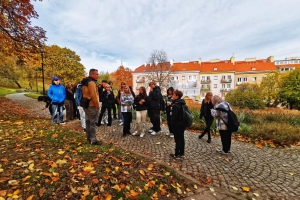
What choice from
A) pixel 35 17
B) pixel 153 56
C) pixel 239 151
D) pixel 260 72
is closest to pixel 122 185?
pixel 239 151

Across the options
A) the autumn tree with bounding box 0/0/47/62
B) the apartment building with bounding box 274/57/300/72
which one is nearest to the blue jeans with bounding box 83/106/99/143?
the autumn tree with bounding box 0/0/47/62

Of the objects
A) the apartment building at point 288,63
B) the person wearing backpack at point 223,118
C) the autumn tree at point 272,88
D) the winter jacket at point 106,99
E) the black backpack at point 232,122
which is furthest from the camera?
the apartment building at point 288,63

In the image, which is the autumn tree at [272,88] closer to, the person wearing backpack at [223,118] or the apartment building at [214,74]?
the apartment building at [214,74]

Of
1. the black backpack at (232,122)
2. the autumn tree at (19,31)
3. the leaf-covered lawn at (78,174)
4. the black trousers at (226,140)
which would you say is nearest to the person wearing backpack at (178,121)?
the leaf-covered lawn at (78,174)

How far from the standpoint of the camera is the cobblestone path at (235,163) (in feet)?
12.3

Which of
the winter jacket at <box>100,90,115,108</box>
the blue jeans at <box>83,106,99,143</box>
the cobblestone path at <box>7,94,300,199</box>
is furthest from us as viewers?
the winter jacket at <box>100,90,115,108</box>

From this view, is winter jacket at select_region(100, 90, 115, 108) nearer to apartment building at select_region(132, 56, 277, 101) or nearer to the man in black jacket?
the man in black jacket

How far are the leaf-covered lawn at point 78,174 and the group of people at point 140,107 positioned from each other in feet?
3.41

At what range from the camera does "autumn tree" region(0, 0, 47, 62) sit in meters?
8.36

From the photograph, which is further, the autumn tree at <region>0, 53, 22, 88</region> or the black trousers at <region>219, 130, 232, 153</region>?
the autumn tree at <region>0, 53, 22, 88</region>

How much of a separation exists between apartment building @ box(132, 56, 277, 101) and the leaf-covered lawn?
46.2 meters

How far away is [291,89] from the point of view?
34.2 m

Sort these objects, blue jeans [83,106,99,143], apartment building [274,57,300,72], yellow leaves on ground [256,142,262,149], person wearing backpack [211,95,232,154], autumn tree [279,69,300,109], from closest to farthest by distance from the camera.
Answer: blue jeans [83,106,99,143] < person wearing backpack [211,95,232,154] < yellow leaves on ground [256,142,262,149] < autumn tree [279,69,300,109] < apartment building [274,57,300,72]

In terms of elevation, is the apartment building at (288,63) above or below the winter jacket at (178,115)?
above
